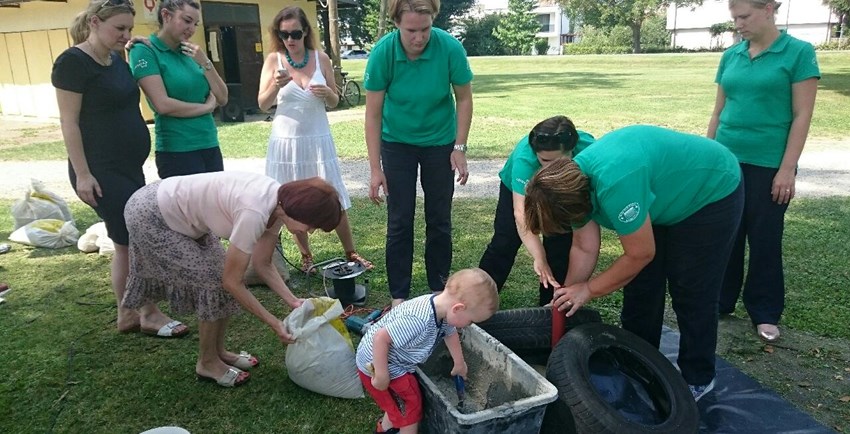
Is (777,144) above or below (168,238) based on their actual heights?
above

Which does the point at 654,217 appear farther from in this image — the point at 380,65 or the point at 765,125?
the point at 380,65

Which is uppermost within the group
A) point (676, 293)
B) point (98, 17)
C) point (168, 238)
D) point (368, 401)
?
point (98, 17)

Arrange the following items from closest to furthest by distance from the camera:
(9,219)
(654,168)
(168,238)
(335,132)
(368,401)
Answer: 1. (654,168)
2. (168,238)
3. (368,401)
4. (9,219)
5. (335,132)

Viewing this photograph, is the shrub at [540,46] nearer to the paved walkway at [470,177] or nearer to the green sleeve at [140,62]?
the paved walkway at [470,177]

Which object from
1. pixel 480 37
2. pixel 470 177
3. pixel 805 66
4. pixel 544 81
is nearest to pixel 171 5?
pixel 805 66

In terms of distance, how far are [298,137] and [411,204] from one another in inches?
41.1

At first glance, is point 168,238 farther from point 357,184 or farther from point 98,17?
point 357,184

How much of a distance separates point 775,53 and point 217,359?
2.98 meters

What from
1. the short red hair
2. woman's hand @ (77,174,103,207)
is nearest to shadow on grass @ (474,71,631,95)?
woman's hand @ (77,174,103,207)

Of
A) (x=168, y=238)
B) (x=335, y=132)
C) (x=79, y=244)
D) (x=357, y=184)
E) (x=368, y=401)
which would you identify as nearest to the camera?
(x=168, y=238)

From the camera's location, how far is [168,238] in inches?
97.5

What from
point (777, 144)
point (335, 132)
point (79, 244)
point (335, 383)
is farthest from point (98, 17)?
point (335, 132)

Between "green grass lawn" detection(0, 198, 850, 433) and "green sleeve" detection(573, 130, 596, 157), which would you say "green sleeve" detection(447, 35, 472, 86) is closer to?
"green sleeve" detection(573, 130, 596, 157)

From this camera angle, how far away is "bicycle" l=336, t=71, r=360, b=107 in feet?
49.0
